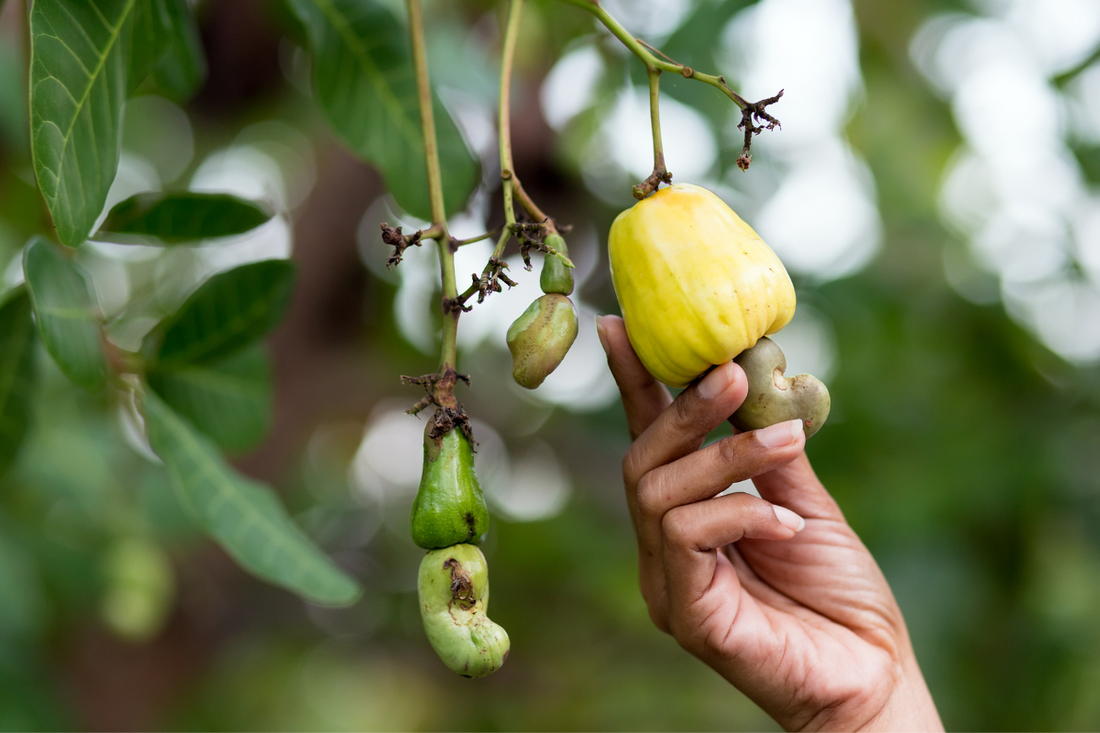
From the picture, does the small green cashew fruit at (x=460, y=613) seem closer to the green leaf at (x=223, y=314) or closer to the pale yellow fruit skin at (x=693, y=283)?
the pale yellow fruit skin at (x=693, y=283)

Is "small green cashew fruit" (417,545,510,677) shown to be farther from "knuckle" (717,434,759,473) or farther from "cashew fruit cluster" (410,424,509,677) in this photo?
"knuckle" (717,434,759,473)

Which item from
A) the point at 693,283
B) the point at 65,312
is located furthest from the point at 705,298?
the point at 65,312

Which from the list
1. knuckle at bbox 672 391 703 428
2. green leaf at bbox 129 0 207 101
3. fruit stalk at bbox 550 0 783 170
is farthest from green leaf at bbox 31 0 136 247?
knuckle at bbox 672 391 703 428

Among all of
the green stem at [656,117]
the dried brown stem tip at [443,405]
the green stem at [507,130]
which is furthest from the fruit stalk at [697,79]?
the dried brown stem tip at [443,405]

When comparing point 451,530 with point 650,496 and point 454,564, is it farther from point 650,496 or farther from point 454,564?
point 650,496

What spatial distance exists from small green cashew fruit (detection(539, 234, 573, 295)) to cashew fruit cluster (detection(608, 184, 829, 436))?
75mm

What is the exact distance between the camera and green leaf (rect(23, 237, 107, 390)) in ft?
3.45

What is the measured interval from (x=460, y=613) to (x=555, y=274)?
15.7 inches

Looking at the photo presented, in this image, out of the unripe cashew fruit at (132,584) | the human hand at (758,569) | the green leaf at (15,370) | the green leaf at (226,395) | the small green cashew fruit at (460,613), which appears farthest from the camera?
the unripe cashew fruit at (132,584)

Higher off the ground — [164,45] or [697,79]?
[697,79]

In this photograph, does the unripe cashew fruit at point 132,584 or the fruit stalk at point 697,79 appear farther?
the unripe cashew fruit at point 132,584

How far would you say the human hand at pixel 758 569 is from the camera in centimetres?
109

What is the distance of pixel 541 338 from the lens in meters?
0.94

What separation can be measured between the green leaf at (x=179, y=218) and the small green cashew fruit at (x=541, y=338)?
63 centimetres
